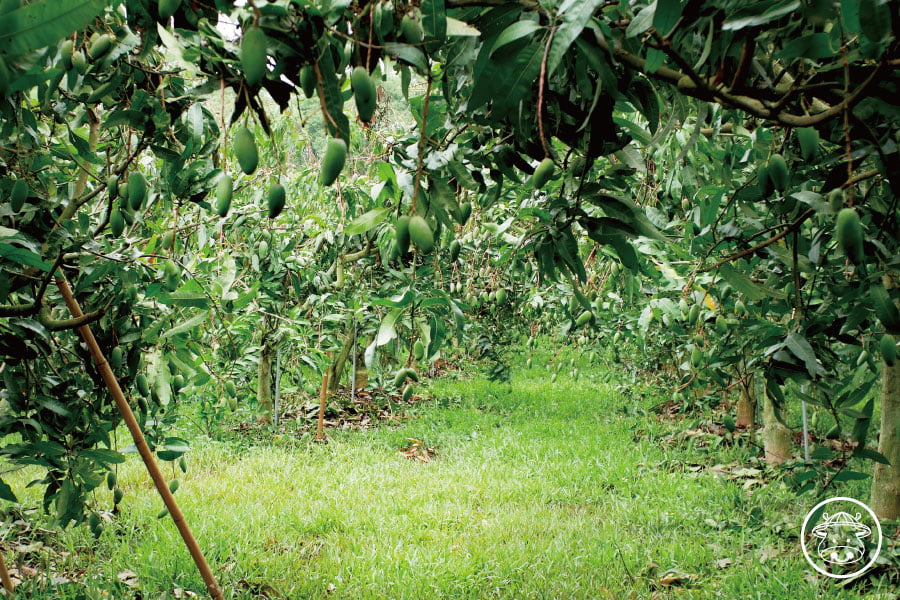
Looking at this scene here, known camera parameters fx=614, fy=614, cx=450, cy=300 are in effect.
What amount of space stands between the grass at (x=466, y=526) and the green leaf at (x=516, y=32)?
6.66ft

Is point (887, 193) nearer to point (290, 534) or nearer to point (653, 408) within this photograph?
point (290, 534)

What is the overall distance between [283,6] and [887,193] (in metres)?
1.26

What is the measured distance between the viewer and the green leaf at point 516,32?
2.06 ft

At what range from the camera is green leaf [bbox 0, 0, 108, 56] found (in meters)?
0.46

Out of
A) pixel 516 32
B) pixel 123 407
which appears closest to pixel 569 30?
pixel 516 32

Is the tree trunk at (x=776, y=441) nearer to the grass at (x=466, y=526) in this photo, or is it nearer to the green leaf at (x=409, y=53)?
the grass at (x=466, y=526)

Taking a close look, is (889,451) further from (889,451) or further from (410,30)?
(410,30)

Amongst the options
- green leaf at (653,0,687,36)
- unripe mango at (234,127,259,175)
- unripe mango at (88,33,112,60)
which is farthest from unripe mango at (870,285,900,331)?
unripe mango at (88,33,112,60)

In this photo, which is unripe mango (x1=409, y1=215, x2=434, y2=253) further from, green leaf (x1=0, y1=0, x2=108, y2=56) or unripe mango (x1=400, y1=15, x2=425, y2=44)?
green leaf (x1=0, y1=0, x2=108, y2=56)

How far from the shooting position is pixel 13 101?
952mm

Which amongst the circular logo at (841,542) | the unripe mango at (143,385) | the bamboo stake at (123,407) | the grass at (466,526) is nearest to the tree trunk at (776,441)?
the grass at (466,526)

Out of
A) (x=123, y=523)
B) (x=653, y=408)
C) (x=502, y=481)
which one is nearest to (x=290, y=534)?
(x=123, y=523)

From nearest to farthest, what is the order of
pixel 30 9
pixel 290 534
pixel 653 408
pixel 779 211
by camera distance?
1. pixel 30 9
2. pixel 779 211
3. pixel 290 534
4. pixel 653 408

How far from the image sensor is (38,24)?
0.46 metres
